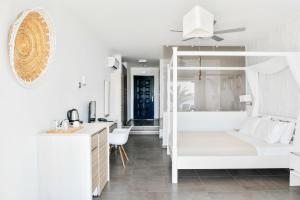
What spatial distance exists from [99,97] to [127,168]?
2.20 meters

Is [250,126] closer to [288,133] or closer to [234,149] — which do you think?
[288,133]

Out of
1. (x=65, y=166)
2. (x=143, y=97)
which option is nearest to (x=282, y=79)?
(x=65, y=166)

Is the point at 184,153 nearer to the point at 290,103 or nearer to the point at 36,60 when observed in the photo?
the point at 290,103

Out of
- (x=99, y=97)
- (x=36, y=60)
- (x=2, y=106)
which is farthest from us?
(x=99, y=97)

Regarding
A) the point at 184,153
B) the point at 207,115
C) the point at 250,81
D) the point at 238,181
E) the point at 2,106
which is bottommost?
the point at 238,181

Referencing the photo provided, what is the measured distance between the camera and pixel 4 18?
233 centimetres

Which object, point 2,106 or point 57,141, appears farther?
point 57,141

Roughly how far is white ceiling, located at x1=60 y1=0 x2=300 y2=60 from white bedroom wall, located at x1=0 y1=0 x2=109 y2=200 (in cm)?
43

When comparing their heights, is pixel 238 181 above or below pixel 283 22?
below

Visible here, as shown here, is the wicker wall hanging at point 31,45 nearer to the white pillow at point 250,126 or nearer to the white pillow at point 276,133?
the white pillow at point 276,133

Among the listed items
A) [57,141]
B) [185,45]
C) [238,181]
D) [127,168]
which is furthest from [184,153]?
[185,45]

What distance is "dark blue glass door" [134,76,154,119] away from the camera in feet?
42.1

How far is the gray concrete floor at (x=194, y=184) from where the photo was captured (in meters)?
3.48

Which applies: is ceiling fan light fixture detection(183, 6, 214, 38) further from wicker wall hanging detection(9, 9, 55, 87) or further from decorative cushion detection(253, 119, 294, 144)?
decorative cushion detection(253, 119, 294, 144)
